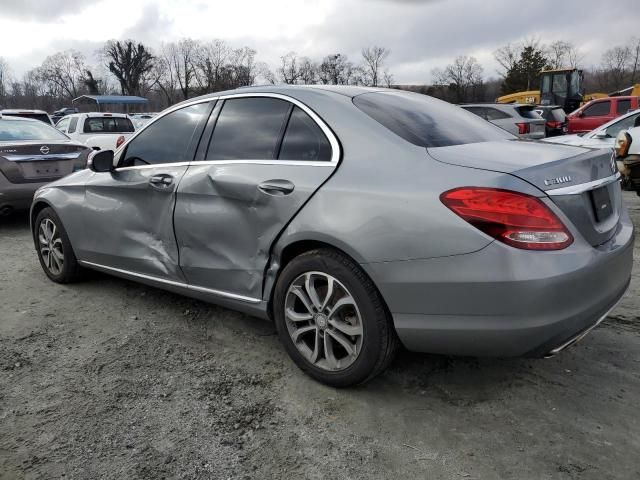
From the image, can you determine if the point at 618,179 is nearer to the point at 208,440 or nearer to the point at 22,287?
the point at 208,440

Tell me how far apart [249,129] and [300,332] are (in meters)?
1.23

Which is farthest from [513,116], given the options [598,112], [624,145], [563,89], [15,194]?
[563,89]

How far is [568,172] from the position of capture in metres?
2.35

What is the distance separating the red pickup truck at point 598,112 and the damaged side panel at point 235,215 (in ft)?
49.0

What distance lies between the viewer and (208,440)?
236 centimetres

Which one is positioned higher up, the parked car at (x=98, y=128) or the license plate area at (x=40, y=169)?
the parked car at (x=98, y=128)

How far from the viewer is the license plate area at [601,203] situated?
2426 mm

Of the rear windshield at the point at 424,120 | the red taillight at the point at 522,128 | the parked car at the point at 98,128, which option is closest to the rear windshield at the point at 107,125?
the parked car at the point at 98,128

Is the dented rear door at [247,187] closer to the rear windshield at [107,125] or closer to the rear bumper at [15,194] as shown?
the rear bumper at [15,194]

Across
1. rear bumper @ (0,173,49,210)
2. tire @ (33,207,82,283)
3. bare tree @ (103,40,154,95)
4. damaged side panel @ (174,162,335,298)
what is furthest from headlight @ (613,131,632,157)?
bare tree @ (103,40,154,95)

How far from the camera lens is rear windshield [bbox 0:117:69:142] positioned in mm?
6855

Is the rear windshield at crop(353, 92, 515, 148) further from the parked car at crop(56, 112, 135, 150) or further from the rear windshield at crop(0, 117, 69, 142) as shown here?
the parked car at crop(56, 112, 135, 150)

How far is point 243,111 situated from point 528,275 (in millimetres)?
1913

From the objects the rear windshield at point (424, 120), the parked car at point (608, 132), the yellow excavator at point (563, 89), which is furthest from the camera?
the yellow excavator at point (563, 89)
